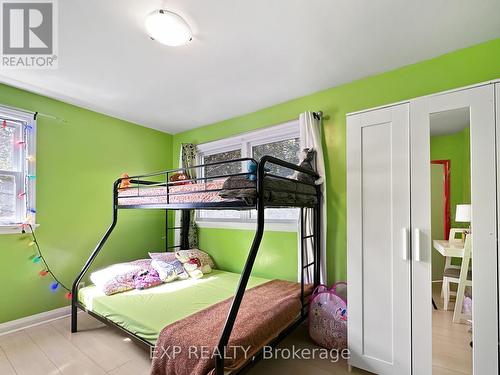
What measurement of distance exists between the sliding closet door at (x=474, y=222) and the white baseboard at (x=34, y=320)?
11.1 ft

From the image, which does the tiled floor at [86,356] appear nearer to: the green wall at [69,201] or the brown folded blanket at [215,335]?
the brown folded blanket at [215,335]

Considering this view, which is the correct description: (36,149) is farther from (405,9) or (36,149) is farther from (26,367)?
(405,9)

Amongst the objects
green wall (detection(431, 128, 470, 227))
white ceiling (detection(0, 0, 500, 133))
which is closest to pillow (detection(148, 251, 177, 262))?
white ceiling (detection(0, 0, 500, 133))

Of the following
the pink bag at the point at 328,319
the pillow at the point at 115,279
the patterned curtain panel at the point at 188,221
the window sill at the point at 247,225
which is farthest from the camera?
the patterned curtain panel at the point at 188,221

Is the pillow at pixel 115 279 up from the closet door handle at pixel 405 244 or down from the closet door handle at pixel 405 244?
down

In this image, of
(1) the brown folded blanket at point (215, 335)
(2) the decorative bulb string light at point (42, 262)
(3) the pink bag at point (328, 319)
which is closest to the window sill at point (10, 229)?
(2) the decorative bulb string light at point (42, 262)

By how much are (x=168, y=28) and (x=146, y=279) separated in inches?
95.0

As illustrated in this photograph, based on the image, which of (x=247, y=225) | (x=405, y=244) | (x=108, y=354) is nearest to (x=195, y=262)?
(x=247, y=225)

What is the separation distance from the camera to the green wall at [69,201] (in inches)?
97.0

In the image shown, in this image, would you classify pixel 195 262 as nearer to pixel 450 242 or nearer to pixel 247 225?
pixel 247 225

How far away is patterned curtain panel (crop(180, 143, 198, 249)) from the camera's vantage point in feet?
12.0

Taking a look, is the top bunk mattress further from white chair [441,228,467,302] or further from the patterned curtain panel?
the patterned curtain panel

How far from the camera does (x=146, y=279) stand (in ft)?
8.81

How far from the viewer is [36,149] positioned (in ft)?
8.54
